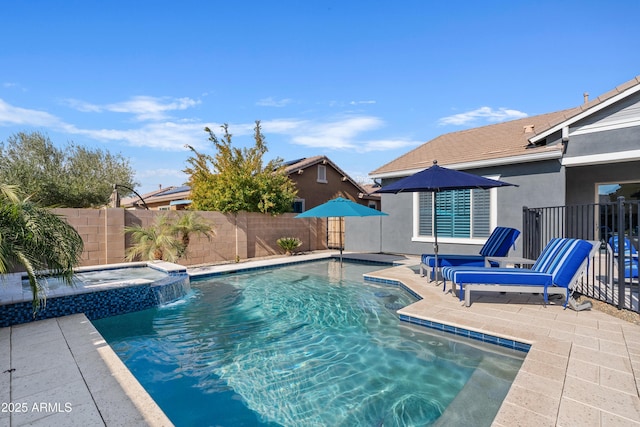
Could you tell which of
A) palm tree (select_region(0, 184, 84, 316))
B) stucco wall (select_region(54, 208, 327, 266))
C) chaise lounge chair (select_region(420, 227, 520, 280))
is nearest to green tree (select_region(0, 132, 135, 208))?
stucco wall (select_region(54, 208, 327, 266))

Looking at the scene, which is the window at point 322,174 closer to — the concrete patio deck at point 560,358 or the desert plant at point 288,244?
the desert plant at point 288,244

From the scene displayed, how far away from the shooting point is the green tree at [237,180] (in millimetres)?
14977

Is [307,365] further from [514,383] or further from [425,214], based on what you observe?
[425,214]

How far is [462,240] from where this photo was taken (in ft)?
43.1

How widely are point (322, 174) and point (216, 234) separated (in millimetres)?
11364

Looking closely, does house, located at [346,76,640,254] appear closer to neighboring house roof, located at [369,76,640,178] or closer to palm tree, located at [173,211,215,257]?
neighboring house roof, located at [369,76,640,178]

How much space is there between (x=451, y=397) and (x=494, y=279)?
300 centimetres

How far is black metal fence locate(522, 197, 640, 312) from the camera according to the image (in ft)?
17.6

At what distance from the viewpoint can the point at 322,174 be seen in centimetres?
2383

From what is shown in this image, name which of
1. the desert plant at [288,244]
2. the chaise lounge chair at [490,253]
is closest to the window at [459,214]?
the chaise lounge chair at [490,253]

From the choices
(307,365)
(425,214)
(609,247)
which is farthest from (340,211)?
(307,365)

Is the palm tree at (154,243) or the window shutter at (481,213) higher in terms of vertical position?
the window shutter at (481,213)

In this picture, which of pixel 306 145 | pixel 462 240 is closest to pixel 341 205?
pixel 462 240

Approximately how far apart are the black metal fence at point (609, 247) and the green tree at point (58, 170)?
928 inches
